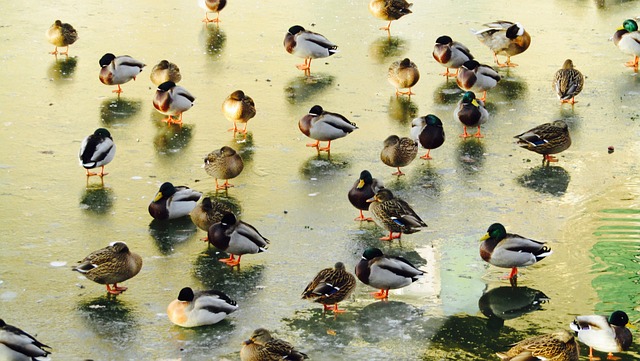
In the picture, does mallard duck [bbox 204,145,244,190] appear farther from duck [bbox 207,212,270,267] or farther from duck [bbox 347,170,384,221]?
duck [bbox 207,212,270,267]

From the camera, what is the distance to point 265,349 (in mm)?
8852

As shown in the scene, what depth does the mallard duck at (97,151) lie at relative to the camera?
1287 cm

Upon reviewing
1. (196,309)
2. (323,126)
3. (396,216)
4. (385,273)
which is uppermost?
(323,126)

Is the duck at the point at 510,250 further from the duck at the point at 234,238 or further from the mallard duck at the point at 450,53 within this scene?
the mallard duck at the point at 450,53

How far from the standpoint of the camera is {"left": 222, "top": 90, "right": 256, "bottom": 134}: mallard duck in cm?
1460

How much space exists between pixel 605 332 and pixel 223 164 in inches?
204

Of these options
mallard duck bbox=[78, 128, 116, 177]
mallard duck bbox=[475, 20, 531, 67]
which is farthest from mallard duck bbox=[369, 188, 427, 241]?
mallard duck bbox=[475, 20, 531, 67]

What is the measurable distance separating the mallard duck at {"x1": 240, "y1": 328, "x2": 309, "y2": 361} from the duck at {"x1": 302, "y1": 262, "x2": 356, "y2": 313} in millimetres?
902

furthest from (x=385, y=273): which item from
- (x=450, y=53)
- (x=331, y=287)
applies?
(x=450, y=53)

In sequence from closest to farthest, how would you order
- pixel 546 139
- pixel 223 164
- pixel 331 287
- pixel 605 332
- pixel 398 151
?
pixel 605 332
pixel 331 287
pixel 223 164
pixel 398 151
pixel 546 139

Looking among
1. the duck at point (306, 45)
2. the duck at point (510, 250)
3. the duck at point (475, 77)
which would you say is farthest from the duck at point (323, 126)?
the duck at point (510, 250)

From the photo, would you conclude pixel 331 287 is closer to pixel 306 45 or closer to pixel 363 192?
pixel 363 192

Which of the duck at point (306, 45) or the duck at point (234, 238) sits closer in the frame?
the duck at point (234, 238)

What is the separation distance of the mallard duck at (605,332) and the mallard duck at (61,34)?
11.1 m
